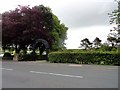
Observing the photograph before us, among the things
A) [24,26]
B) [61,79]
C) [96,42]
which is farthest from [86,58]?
[96,42]

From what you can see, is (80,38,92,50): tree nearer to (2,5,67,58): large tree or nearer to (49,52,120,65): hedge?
(2,5,67,58): large tree

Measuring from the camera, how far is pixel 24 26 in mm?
37188

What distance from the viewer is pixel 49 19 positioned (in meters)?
41.1

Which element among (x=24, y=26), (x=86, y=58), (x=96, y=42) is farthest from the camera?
(x=96, y=42)

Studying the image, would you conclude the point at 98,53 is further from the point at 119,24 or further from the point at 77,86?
the point at 77,86

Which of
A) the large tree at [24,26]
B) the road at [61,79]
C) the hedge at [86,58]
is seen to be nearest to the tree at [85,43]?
the large tree at [24,26]

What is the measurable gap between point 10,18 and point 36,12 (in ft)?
12.2

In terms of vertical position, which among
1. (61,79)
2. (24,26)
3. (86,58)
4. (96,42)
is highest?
(24,26)

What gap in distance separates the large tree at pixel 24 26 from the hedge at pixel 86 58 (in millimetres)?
9349

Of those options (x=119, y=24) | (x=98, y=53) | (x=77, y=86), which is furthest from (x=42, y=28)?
(x=77, y=86)

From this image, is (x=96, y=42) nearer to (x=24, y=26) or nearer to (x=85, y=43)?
(x=85, y=43)

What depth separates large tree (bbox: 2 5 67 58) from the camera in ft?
121

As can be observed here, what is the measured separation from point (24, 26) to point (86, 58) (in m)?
14.6

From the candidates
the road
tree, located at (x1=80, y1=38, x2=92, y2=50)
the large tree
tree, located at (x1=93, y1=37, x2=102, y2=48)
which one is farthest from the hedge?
tree, located at (x1=80, y1=38, x2=92, y2=50)
